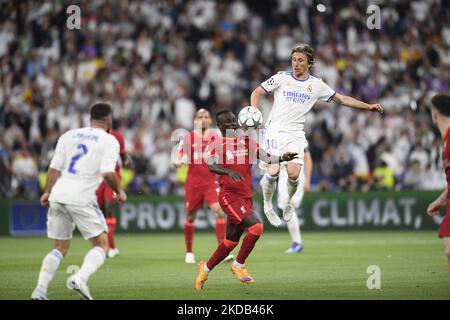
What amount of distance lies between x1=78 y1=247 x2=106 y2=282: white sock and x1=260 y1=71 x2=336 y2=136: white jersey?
4818 millimetres

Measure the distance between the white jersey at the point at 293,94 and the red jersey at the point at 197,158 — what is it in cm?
249

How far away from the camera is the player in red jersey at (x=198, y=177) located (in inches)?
654

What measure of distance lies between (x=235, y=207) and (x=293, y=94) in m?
2.81

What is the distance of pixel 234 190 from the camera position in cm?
1233

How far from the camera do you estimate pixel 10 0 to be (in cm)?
2980

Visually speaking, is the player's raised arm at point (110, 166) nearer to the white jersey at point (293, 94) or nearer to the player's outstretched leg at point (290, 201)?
the white jersey at point (293, 94)

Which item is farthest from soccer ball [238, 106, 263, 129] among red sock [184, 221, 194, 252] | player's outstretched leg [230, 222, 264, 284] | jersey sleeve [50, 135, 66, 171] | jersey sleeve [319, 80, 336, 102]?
red sock [184, 221, 194, 252]

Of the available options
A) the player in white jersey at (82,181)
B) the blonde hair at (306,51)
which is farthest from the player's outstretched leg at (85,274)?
the blonde hair at (306,51)

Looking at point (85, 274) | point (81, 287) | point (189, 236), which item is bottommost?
point (189, 236)

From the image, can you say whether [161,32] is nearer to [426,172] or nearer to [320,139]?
[320,139]

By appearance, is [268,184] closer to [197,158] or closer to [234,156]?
[197,158]

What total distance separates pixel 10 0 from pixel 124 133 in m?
6.71

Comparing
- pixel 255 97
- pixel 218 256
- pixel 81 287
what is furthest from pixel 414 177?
pixel 81 287

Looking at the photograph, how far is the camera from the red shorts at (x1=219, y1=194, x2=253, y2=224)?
1210 centimetres
